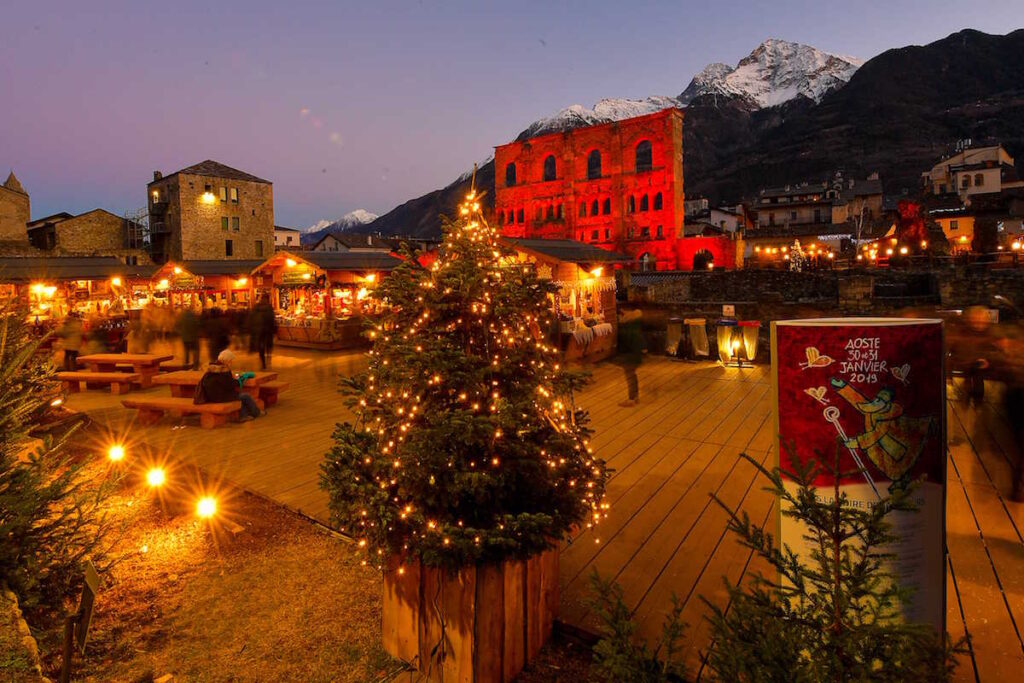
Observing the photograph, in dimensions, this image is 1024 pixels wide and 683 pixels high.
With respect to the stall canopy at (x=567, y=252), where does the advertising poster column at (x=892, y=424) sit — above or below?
below

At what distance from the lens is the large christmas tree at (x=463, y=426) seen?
2.74 meters

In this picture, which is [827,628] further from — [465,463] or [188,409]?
[188,409]

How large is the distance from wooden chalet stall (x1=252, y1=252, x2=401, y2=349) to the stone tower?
32423 mm

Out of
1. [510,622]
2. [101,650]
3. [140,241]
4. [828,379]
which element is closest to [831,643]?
[828,379]

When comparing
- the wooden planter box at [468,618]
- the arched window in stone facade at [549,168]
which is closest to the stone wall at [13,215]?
the arched window in stone facade at [549,168]

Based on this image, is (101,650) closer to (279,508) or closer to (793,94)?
(279,508)

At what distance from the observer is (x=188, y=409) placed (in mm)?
7941

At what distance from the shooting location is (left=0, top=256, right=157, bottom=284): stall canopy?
24042 millimetres

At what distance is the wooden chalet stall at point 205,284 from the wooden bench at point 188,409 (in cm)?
1837

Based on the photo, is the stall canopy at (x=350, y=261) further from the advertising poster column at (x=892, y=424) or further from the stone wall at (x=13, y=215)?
the stone wall at (x=13, y=215)

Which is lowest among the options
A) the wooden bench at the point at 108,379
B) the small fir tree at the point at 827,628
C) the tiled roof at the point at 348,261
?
the wooden bench at the point at 108,379

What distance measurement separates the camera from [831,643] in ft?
5.21

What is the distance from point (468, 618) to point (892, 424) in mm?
2149

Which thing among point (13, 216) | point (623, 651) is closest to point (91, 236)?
point (13, 216)
